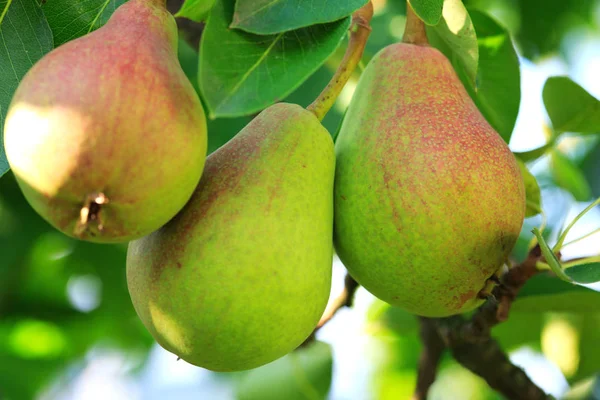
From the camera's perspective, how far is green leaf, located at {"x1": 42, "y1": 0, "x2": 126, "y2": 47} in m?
1.27

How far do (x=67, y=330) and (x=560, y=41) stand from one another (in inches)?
78.2

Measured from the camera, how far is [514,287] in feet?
4.58

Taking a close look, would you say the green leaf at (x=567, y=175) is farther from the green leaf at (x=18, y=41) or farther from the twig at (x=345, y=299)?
the green leaf at (x=18, y=41)

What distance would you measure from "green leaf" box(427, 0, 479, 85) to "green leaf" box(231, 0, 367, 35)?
31cm

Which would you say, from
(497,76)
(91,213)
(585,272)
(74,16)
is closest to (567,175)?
(497,76)

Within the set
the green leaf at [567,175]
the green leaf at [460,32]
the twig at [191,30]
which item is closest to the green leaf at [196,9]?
the green leaf at [460,32]

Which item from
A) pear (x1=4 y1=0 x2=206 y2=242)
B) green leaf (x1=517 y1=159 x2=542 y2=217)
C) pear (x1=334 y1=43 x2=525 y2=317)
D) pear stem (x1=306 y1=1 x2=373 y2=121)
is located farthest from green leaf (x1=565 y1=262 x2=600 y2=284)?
pear (x1=4 y1=0 x2=206 y2=242)

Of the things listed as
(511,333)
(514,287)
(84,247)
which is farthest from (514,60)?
(84,247)

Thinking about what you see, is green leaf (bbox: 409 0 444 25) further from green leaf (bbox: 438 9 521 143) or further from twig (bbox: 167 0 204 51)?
twig (bbox: 167 0 204 51)

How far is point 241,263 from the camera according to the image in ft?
3.41

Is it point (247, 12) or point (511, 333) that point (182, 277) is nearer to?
point (247, 12)

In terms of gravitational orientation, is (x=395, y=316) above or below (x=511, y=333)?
above

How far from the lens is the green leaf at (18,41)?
1230mm

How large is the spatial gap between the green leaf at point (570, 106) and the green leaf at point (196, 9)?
80 cm
